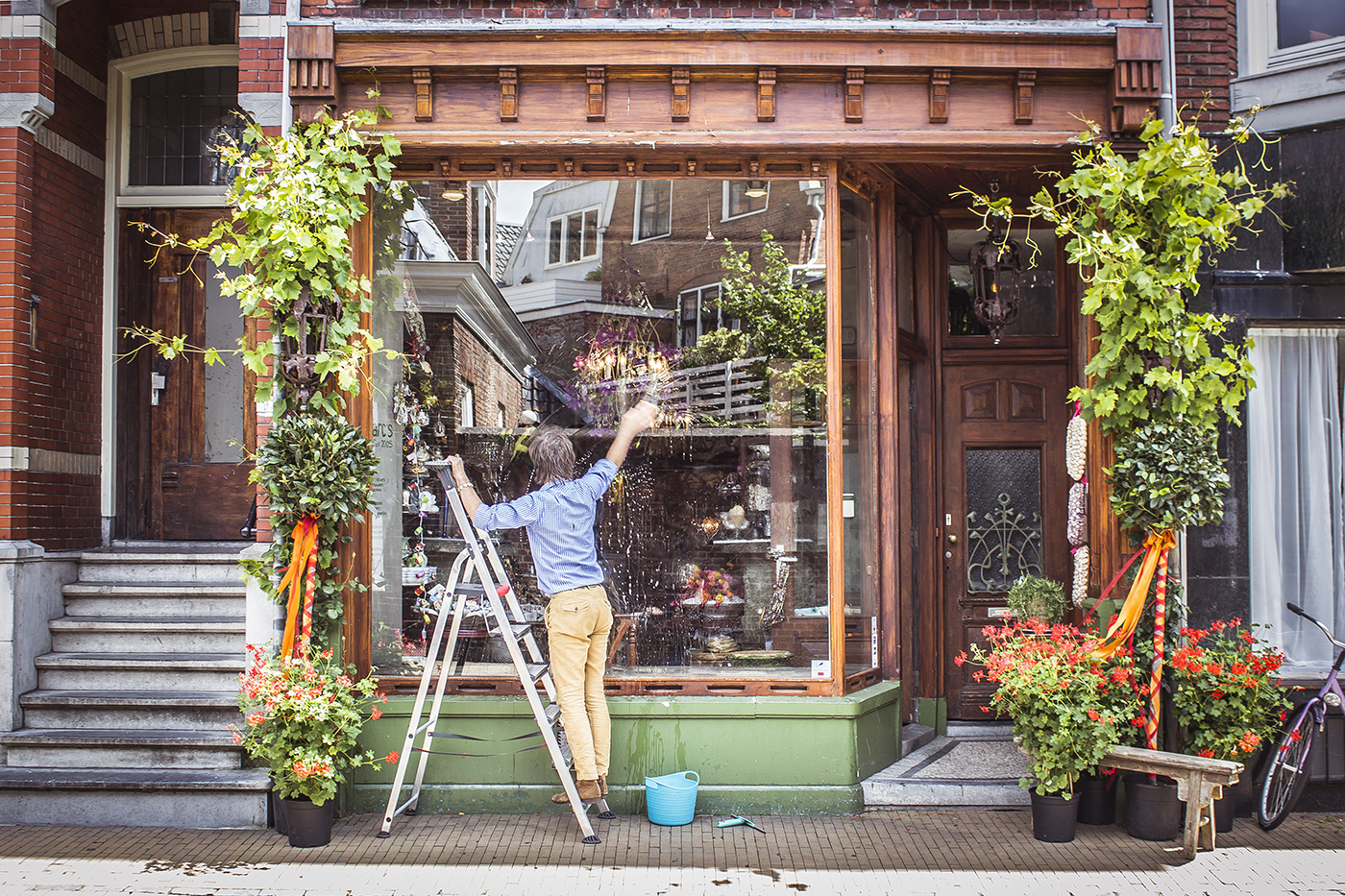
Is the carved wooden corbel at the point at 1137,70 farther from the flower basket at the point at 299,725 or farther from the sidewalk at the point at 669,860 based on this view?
the flower basket at the point at 299,725

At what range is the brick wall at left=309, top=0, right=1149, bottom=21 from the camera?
5762 millimetres

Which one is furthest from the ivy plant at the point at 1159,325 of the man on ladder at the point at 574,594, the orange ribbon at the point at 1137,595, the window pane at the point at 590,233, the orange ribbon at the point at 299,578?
the orange ribbon at the point at 299,578

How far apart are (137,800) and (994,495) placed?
19.7 feet

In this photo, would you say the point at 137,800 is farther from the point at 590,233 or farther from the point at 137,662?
the point at 590,233

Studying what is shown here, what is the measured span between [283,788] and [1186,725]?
4927 mm

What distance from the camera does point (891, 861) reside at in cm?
480

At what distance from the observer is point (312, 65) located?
18.2 feet

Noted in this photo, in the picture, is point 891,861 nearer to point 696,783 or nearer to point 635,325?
point 696,783

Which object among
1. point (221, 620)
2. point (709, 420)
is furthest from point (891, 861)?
point (221, 620)

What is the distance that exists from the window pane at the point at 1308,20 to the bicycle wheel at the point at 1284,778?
4.15 metres

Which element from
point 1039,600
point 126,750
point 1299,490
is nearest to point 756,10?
point 1039,600

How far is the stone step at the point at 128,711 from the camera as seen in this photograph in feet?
18.6

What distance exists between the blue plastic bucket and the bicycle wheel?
319cm

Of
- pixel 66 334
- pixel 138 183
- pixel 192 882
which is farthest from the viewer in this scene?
pixel 138 183
